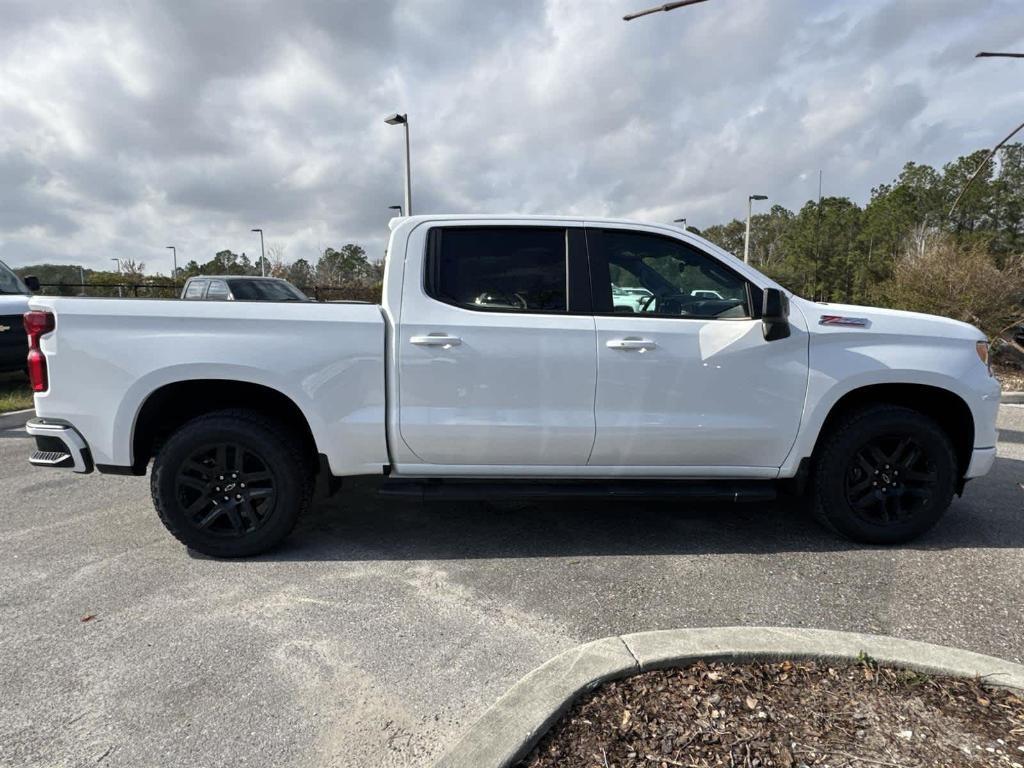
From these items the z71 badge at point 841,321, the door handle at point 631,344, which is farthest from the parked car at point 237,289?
the z71 badge at point 841,321

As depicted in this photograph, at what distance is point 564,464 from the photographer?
11.9ft

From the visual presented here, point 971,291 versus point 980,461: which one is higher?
point 971,291

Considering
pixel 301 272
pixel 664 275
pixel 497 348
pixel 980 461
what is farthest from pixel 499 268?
pixel 301 272

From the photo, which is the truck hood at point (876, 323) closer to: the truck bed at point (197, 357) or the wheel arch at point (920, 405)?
the wheel arch at point (920, 405)

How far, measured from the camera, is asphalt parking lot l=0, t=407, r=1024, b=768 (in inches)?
87.1

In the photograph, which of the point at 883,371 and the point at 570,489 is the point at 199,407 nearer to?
the point at 570,489

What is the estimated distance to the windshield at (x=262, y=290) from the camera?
12.9m

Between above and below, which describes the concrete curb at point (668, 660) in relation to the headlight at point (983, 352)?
below

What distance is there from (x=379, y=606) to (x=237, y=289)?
11.4 meters

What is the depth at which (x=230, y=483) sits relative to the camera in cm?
350

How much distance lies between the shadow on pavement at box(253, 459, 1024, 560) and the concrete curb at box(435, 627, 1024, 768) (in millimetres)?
1134

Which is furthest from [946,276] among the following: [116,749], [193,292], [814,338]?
[193,292]

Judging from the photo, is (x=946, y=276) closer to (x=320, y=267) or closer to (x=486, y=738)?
(x=486, y=738)

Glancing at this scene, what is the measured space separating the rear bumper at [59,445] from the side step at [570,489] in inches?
64.8
